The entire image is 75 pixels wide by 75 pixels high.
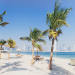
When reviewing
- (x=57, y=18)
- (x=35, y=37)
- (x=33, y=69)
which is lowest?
(x=33, y=69)

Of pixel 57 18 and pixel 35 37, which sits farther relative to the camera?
pixel 35 37

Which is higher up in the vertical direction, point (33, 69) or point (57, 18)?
point (57, 18)

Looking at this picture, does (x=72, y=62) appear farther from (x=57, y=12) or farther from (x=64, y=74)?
(x=57, y=12)

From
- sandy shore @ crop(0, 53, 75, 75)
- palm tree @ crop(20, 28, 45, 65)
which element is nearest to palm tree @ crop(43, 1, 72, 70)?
palm tree @ crop(20, 28, 45, 65)

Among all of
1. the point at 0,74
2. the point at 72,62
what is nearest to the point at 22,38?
the point at 0,74

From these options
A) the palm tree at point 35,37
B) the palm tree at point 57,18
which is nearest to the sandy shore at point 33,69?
the palm tree at point 35,37

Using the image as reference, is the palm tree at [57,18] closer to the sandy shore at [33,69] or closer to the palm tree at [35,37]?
the palm tree at [35,37]

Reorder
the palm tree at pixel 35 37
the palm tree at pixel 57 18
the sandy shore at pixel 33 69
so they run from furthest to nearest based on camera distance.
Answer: the palm tree at pixel 35 37, the palm tree at pixel 57 18, the sandy shore at pixel 33 69

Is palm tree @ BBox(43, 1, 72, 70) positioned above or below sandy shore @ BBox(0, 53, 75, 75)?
above

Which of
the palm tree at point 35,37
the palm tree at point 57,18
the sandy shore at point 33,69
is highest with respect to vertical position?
the palm tree at point 57,18

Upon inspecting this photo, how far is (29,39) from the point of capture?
11.2 meters

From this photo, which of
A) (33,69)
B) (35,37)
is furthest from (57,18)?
(33,69)

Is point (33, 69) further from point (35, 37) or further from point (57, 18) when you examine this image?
point (57, 18)

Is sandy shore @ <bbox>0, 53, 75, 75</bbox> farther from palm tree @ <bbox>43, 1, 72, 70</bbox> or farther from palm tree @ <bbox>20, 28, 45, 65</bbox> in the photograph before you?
palm tree @ <bbox>43, 1, 72, 70</bbox>
